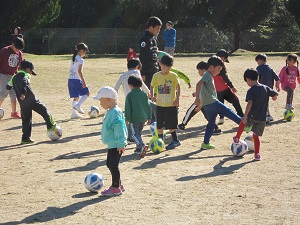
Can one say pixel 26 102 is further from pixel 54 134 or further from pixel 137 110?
pixel 137 110

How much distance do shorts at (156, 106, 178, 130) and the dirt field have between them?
0.47m

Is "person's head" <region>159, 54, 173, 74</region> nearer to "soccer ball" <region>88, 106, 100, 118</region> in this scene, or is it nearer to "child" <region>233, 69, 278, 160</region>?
"child" <region>233, 69, 278, 160</region>

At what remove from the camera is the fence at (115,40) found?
4944cm

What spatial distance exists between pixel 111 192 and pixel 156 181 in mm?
953

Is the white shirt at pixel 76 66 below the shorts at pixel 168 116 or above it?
above

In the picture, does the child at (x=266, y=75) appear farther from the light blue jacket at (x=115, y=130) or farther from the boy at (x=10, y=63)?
the light blue jacket at (x=115, y=130)

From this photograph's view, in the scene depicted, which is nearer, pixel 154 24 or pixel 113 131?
pixel 113 131

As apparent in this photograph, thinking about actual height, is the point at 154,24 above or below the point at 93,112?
above

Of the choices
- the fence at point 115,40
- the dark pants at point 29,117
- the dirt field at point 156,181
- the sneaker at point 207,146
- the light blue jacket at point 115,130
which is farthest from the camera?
the fence at point 115,40

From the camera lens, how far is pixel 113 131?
877 cm

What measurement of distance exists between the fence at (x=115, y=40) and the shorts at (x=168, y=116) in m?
37.7

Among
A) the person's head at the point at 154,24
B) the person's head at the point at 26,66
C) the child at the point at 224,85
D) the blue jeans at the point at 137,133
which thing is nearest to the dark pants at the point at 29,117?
the person's head at the point at 26,66

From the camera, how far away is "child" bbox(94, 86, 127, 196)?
8.64 meters

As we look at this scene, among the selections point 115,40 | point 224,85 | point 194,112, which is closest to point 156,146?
point 194,112
